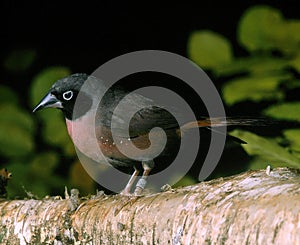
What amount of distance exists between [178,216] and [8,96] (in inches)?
71.4

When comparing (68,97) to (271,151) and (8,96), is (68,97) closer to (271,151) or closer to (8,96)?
(8,96)

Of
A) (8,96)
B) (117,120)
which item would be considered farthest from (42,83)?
(117,120)

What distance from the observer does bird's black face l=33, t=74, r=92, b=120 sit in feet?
8.50

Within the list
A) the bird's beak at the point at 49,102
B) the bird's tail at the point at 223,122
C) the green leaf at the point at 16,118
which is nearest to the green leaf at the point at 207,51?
the bird's tail at the point at 223,122

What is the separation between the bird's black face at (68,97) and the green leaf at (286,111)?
0.85 meters

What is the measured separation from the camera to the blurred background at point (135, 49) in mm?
2047

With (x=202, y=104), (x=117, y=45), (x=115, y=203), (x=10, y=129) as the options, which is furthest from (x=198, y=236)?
(x=117, y=45)

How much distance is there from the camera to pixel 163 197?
1.91 metres

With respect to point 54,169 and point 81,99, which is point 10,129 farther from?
point 81,99

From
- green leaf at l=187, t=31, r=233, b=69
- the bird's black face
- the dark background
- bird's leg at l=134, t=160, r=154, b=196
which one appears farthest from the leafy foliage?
the dark background

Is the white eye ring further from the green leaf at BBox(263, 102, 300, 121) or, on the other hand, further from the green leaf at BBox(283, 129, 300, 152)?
the green leaf at BBox(283, 129, 300, 152)

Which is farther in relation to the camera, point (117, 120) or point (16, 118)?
point (16, 118)

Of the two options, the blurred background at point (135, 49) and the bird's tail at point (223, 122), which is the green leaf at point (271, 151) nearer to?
the blurred background at point (135, 49)

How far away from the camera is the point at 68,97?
261cm
